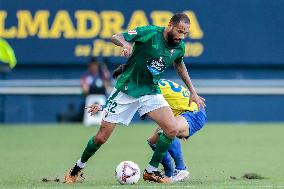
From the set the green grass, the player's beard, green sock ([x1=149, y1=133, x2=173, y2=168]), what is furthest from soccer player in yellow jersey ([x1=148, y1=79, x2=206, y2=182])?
the player's beard

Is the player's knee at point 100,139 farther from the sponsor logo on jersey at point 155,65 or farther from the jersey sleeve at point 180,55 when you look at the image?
the jersey sleeve at point 180,55

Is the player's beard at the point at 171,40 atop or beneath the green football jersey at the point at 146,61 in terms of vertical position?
atop

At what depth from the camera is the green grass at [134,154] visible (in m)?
11.5

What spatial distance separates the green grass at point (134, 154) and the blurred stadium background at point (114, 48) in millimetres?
1210

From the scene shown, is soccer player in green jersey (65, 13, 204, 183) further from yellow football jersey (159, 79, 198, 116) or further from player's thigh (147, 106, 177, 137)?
yellow football jersey (159, 79, 198, 116)

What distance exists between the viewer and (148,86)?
36.3ft

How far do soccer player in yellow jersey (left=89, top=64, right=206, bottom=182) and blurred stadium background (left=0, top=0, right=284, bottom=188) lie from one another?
12.8 meters

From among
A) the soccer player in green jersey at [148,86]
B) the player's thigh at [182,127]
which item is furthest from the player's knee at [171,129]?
the player's thigh at [182,127]

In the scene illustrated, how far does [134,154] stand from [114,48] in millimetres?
8704

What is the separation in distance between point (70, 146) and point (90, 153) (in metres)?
6.86

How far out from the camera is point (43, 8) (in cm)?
2444

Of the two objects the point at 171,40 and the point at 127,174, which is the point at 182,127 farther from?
the point at 171,40

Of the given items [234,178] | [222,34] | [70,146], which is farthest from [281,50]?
[234,178]

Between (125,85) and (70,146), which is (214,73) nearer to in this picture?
(70,146)
